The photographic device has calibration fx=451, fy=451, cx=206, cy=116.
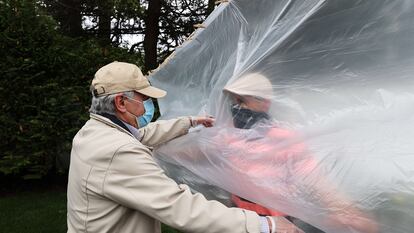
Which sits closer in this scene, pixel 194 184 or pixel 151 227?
pixel 151 227

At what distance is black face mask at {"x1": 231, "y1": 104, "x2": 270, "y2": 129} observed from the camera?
2.08 metres

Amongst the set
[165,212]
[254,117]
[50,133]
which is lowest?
[50,133]

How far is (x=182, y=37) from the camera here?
8.87 m

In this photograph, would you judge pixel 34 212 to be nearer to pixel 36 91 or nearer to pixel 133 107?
pixel 36 91

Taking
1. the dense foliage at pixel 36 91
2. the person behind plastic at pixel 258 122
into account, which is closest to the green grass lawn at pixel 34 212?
the dense foliage at pixel 36 91

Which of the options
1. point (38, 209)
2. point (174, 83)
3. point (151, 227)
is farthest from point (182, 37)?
point (151, 227)

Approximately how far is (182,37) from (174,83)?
5.60 meters

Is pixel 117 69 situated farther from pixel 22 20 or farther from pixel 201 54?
pixel 22 20

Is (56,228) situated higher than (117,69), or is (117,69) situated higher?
(117,69)

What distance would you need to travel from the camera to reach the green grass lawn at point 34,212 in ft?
16.8

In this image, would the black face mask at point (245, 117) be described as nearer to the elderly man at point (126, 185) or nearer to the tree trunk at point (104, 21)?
the elderly man at point (126, 185)

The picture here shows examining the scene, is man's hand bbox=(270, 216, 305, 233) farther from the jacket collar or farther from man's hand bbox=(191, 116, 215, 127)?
man's hand bbox=(191, 116, 215, 127)

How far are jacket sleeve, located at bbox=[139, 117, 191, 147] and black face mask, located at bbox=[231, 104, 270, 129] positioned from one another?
0.50 m

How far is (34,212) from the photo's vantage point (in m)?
5.62
